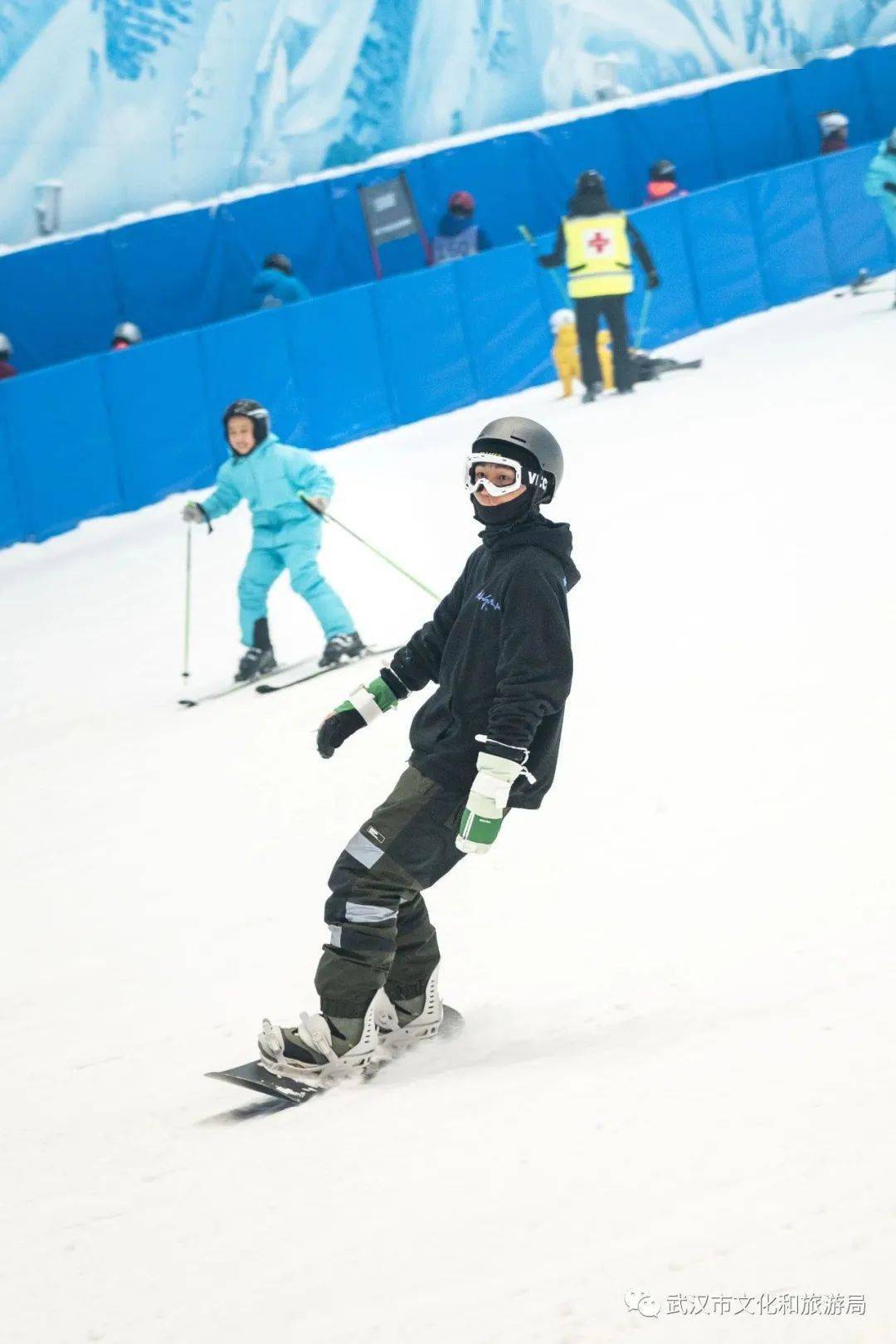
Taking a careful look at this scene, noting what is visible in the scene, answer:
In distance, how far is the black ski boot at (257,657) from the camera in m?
9.96

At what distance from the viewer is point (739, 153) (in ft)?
77.0

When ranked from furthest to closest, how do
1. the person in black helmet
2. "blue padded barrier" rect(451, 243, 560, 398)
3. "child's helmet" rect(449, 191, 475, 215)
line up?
"child's helmet" rect(449, 191, 475, 215), "blue padded barrier" rect(451, 243, 560, 398), the person in black helmet

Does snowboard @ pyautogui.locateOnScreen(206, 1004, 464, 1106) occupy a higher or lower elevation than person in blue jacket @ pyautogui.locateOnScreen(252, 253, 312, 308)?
lower

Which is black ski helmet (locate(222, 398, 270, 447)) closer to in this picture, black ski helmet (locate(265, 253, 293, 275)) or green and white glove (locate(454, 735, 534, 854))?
green and white glove (locate(454, 735, 534, 854))

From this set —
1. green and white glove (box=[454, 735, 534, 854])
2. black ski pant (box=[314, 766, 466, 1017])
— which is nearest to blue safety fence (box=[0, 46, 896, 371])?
black ski pant (box=[314, 766, 466, 1017])

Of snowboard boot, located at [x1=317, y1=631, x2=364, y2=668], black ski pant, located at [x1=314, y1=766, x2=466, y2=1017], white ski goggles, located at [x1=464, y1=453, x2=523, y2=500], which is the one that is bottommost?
snowboard boot, located at [x1=317, y1=631, x2=364, y2=668]

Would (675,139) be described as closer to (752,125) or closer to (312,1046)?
(752,125)

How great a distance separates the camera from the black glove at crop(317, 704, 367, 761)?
4.39 m

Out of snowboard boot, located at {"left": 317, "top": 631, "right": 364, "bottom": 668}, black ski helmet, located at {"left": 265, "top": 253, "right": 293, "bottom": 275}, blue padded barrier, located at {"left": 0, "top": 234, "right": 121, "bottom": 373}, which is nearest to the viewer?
snowboard boot, located at {"left": 317, "top": 631, "right": 364, "bottom": 668}

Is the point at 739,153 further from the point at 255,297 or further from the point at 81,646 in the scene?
the point at 81,646

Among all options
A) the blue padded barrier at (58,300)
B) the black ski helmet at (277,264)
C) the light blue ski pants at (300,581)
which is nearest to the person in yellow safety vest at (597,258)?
the black ski helmet at (277,264)

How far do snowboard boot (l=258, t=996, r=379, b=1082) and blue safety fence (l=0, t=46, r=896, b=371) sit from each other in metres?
15.9

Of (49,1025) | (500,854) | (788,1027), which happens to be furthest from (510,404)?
(788,1027)

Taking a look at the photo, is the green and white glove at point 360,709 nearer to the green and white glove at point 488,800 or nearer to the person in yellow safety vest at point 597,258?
the green and white glove at point 488,800
